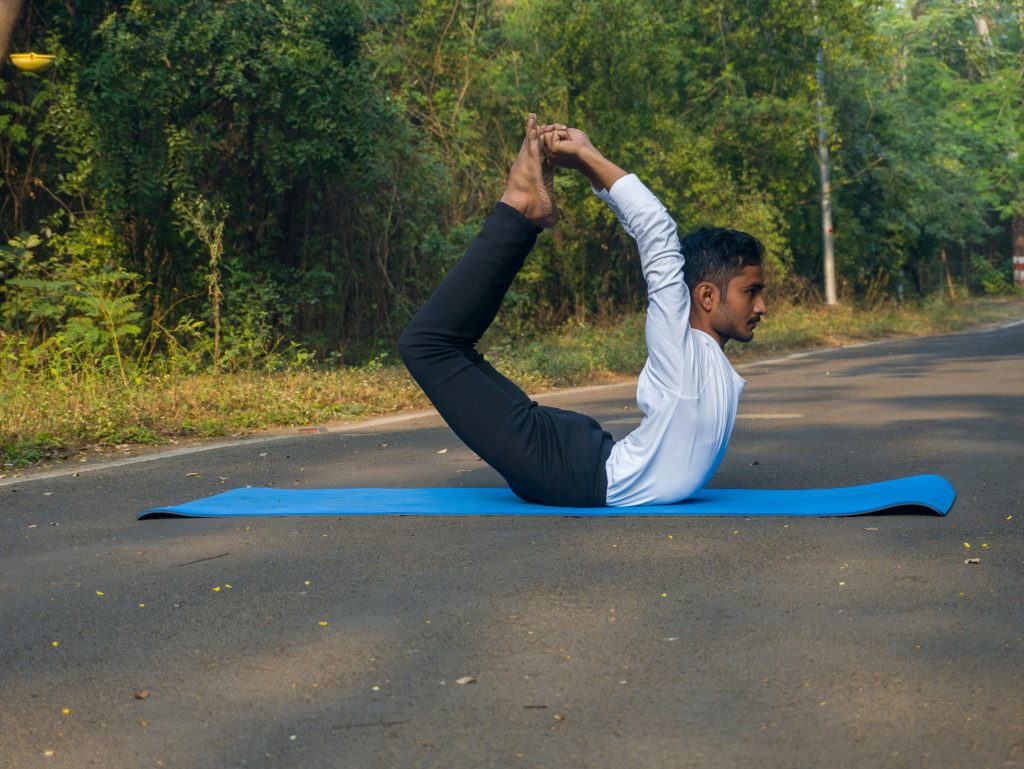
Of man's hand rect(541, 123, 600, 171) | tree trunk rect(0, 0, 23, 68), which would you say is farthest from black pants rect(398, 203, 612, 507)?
tree trunk rect(0, 0, 23, 68)

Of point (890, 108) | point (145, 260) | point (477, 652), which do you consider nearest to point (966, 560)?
point (477, 652)

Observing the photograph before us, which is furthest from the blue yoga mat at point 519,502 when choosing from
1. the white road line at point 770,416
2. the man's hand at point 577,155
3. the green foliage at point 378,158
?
the green foliage at point 378,158

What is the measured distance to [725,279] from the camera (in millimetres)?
6145

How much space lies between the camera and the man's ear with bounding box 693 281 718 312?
242 inches

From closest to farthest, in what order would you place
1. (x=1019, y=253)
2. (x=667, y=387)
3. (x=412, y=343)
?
(x=667, y=387) → (x=412, y=343) → (x=1019, y=253)

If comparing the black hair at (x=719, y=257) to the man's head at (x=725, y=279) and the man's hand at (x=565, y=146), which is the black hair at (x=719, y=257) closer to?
the man's head at (x=725, y=279)

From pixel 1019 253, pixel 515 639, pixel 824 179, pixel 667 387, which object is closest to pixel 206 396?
pixel 667 387

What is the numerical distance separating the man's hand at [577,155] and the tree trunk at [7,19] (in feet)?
31.1

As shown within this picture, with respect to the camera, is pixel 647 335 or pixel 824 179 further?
pixel 824 179

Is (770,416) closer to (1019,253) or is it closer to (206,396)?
(206,396)

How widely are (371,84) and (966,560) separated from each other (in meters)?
13.4

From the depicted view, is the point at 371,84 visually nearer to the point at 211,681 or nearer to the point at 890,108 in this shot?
the point at 211,681

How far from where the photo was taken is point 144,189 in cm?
1638

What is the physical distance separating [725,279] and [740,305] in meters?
0.13
